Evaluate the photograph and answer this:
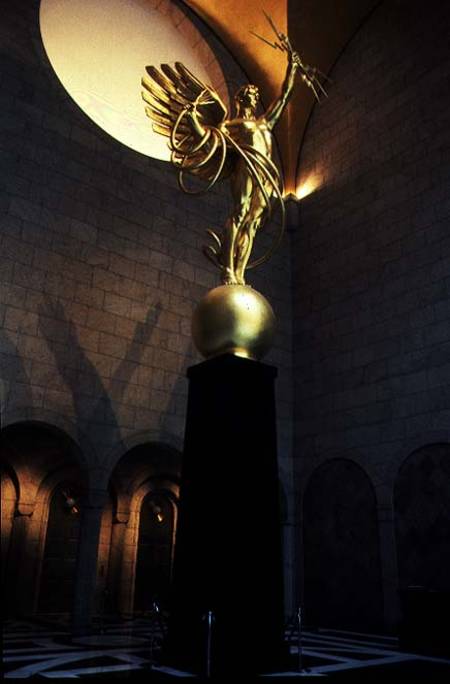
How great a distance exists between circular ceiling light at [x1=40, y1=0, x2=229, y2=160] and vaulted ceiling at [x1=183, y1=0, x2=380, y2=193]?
71 centimetres

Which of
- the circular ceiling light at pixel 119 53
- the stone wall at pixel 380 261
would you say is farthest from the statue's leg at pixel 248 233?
the circular ceiling light at pixel 119 53

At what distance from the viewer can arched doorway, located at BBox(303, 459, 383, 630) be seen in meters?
9.53

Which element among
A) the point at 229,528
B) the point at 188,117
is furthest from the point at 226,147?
the point at 229,528

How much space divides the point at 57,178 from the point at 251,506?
7261mm

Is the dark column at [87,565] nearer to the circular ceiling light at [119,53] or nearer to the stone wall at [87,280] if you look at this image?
the stone wall at [87,280]

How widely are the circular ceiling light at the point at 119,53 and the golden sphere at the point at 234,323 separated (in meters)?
7.12

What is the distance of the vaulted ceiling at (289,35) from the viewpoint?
12.8 m

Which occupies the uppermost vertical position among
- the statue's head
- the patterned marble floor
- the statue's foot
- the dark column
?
the statue's head

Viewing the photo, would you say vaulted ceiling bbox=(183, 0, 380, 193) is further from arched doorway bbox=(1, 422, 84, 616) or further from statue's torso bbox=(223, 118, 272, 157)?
arched doorway bbox=(1, 422, 84, 616)

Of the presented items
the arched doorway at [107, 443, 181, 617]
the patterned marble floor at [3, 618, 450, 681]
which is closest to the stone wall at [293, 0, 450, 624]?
the patterned marble floor at [3, 618, 450, 681]

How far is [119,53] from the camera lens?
12.6 metres

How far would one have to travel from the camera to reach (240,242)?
6195 millimetres

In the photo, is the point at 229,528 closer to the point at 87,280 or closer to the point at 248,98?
the point at 248,98

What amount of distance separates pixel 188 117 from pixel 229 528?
13.3 ft
